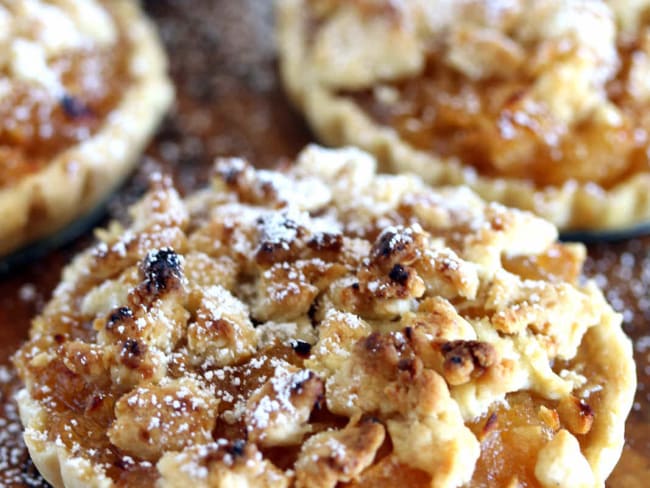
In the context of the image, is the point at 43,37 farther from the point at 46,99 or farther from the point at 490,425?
the point at 490,425

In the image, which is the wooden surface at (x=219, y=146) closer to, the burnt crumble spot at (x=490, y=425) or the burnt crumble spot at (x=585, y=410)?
the burnt crumble spot at (x=585, y=410)

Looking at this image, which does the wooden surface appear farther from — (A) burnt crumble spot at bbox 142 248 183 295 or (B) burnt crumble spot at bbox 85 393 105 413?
(A) burnt crumble spot at bbox 142 248 183 295

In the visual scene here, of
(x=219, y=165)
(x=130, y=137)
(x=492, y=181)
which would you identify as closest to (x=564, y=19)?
(x=492, y=181)

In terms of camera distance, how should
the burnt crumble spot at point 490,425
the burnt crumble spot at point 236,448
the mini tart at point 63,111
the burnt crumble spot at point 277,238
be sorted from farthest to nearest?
the mini tart at point 63,111
the burnt crumble spot at point 277,238
the burnt crumble spot at point 490,425
the burnt crumble spot at point 236,448

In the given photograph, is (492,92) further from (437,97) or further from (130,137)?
(130,137)

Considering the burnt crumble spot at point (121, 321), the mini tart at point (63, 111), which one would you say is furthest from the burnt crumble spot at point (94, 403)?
the mini tart at point (63, 111)

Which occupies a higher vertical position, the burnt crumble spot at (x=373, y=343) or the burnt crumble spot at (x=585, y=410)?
the burnt crumble spot at (x=373, y=343)

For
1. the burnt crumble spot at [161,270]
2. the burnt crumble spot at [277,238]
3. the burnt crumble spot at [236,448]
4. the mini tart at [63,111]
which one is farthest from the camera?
the mini tart at [63,111]
